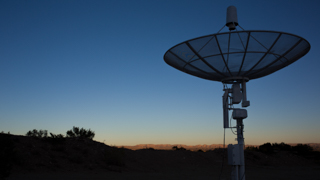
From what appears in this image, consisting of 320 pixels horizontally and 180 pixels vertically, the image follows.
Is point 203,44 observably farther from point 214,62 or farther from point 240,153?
point 240,153

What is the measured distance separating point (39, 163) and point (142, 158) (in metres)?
9.95

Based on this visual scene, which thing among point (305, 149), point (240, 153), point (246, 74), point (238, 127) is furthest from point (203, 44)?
point (305, 149)

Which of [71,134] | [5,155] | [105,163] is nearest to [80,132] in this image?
[71,134]

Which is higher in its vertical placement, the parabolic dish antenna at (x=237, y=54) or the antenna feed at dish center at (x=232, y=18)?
the antenna feed at dish center at (x=232, y=18)

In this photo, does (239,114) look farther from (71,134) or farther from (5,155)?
(71,134)

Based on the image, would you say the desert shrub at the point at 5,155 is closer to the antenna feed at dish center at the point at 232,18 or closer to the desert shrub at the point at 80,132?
the antenna feed at dish center at the point at 232,18

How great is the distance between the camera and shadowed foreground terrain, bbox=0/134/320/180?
20.0 metres

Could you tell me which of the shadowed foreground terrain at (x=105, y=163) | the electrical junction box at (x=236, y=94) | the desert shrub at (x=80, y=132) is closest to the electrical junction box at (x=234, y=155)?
the electrical junction box at (x=236, y=94)

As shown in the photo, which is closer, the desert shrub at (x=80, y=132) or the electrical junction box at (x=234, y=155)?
the electrical junction box at (x=234, y=155)

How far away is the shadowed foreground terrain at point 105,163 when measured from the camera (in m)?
20.0

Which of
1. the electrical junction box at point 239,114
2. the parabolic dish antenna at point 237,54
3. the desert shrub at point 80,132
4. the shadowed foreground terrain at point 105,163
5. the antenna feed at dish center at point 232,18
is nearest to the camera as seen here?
the parabolic dish antenna at point 237,54

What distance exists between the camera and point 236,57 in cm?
1378

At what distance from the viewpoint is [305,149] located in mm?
42188

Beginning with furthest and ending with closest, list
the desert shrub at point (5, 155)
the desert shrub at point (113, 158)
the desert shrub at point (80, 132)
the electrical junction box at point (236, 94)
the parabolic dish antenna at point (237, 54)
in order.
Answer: the desert shrub at point (80, 132)
the desert shrub at point (113, 158)
the electrical junction box at point (236, 94)
the parabolic dish antenna at point (237, 54)
the desert shrub at point (5, 155)
